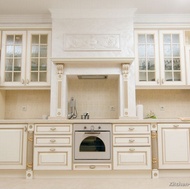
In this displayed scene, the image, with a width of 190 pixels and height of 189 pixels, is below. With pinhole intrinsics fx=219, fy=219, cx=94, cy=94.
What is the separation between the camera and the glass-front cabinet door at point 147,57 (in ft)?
12.0

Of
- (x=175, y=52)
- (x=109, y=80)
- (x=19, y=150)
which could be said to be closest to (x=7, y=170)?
(x=19, y=150)

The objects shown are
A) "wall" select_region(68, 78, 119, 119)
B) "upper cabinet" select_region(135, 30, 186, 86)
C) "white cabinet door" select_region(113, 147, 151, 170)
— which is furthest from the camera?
"wall" select_region(68, 78, 119, 119)

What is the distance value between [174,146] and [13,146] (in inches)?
89.8

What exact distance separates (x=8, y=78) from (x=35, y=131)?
1136mm

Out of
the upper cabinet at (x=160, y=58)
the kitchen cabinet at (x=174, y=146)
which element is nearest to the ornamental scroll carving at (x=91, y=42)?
the upper cabinet at (x=160, y=58)

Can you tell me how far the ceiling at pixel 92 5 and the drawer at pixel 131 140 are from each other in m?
2.07

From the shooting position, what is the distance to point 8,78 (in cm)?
367

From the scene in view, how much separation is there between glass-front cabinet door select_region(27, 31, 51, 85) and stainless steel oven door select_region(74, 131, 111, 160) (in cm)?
114

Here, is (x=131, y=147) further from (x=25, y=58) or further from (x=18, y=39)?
(x=18, y=39)

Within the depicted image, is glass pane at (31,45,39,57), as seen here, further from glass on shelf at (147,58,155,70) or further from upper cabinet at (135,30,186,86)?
glass on shelf at (147,58,155,70)

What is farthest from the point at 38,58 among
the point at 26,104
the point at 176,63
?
the point at 176,63

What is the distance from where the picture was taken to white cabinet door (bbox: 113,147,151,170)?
9.97 ft

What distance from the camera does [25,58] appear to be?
12.1 feet

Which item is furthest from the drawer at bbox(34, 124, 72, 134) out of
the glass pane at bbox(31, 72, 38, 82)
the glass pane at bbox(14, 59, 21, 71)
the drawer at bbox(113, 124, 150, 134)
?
the glass pane at bbox(14, 59, 21, 71)
